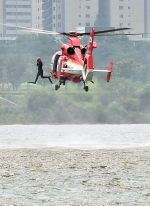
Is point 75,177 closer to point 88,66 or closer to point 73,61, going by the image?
point 88,66

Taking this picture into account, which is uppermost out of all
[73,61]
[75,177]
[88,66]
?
[73,61]

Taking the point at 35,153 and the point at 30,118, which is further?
the point at 30,118

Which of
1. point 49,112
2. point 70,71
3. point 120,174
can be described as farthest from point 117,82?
point 120,174

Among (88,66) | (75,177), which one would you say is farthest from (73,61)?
(75,177)

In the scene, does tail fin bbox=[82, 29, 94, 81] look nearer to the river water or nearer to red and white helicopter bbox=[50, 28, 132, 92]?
red and white helicopter bbox=[50, 28, 132, 92]

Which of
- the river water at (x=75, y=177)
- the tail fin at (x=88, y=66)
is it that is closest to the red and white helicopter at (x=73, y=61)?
the tail fin at (x=88, y=66)

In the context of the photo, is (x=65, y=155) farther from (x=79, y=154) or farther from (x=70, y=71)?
(x=70, y=71)

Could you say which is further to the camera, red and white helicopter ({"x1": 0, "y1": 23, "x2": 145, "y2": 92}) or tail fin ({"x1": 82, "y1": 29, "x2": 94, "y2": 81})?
red and white helicopter ({"x1": 0, "y1": 23, "x2": 145, "y2": 92})

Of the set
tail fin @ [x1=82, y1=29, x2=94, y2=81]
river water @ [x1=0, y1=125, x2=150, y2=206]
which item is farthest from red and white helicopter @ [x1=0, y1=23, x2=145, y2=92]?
river water @ [x1=0, y1=125, x2=150, y2=206]

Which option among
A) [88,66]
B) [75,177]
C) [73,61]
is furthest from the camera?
[73,61]

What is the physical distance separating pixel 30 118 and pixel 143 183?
13127cm

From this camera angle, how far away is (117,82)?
17350 cm

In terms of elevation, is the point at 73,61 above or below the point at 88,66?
above

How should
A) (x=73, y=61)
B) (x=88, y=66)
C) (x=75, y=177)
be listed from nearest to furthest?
(x=75, y=177), (x=88, y=66), (x=73, y=61)
